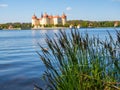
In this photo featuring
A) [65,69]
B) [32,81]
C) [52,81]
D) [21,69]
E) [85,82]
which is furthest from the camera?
[21,69]

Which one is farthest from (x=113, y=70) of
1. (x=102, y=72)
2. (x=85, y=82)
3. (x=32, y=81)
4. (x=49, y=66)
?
(x=32, y=81)

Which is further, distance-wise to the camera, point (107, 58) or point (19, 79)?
point (19, 79)

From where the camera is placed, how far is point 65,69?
17.3 ft

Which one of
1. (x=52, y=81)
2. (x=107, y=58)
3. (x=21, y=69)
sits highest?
(x=107, y=58)

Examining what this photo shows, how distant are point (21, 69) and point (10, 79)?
322cm

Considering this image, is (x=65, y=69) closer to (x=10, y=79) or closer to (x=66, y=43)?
(x=66, y=43)

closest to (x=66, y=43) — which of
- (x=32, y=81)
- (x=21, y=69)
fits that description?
(x=32, y=81)

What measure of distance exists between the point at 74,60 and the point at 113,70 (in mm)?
677

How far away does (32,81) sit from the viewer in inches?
526

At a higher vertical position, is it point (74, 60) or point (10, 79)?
point (74, 60)

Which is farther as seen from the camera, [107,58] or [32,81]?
[32,81]

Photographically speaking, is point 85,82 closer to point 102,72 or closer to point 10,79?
point 102,72

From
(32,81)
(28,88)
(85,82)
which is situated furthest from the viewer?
(32,81)

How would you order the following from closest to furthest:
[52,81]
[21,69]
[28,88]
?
1. [52,81]
2. [28,88]
3. [21,69]
